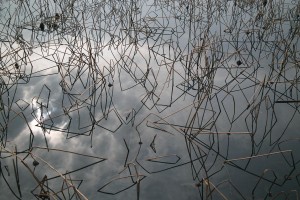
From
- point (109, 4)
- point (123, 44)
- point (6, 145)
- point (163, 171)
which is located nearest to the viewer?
point (163, 171)

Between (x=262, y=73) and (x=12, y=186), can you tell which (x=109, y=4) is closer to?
(x=262, y=73)

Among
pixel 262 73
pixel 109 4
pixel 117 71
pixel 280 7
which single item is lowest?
pixel 262 73

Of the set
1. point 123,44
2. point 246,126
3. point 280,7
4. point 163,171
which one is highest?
point 280,7

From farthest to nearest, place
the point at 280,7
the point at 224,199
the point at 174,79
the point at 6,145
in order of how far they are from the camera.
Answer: the point at 280,7, the point at 174,79, the point at 6,145, the point at 224,199

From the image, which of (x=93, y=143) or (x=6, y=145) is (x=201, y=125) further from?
(x=6, y=145)

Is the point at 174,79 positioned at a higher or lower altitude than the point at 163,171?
higher

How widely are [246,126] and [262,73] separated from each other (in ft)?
1.88

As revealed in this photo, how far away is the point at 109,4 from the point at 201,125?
72.5 inches

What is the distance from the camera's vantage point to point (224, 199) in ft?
4.15

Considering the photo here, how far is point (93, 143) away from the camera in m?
1.58

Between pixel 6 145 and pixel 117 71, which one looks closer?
pixel 6 145

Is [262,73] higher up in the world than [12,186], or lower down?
higher up

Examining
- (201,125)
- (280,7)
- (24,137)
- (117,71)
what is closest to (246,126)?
(201,125)

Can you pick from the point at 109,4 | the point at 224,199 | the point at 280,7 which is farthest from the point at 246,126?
the point at 109,4
